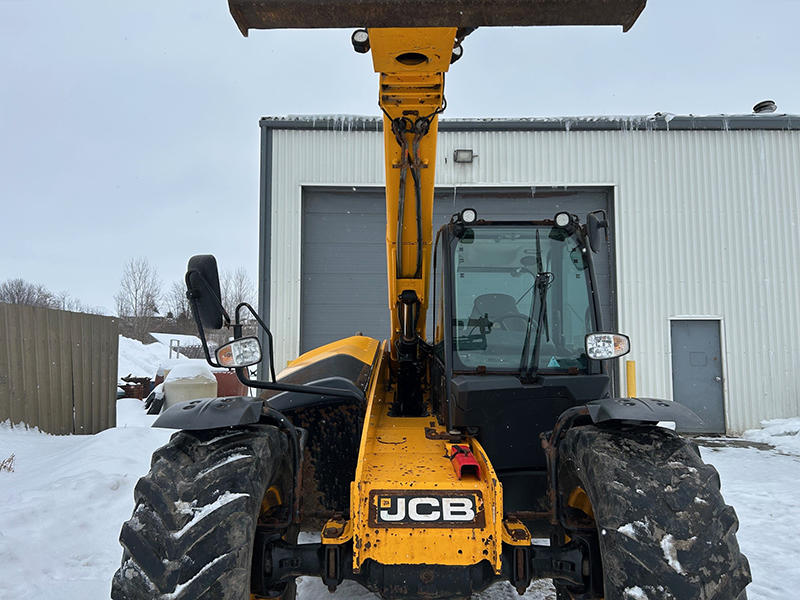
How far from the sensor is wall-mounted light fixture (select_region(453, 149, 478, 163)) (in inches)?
475

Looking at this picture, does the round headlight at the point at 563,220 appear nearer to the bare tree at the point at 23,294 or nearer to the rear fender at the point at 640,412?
the rear fender at the point at 640,412

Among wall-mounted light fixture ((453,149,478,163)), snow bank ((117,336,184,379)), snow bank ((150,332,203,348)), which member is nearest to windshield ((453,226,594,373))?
wall-mounted light fixture ((453,149,478,163))

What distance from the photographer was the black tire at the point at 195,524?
210 cm

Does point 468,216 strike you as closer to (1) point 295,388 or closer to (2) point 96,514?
(1) point 295,388

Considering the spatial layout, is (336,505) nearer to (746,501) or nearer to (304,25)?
(304,25)

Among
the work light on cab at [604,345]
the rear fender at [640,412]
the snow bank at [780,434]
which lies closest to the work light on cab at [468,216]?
the work light on cab at [604,345]

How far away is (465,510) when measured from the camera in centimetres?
243

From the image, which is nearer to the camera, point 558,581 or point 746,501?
point 558,581

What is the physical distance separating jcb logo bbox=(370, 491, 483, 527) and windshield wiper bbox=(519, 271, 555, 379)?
114 cm

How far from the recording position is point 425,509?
2.44 meters

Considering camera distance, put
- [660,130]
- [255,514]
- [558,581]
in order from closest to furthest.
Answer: [255,514]
[558,581]
[660,130]

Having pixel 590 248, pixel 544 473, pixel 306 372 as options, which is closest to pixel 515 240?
pixel 590 248

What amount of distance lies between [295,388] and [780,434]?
11.9 meters

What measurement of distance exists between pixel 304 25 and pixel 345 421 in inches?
99.3
